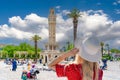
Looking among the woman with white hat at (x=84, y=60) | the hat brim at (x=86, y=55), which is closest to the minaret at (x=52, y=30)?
the woman with white hat at (x=84, y=60)

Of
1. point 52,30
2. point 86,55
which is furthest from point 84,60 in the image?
point 52,30

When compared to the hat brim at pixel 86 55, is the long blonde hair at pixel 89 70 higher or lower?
lower

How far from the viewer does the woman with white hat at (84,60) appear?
3738mm

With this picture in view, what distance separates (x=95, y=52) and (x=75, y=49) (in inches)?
8.7

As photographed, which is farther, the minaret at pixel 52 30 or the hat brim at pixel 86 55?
the minaret at pixel 52 30

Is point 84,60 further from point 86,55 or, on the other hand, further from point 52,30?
point 52,30

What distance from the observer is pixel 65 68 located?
13.2 feet

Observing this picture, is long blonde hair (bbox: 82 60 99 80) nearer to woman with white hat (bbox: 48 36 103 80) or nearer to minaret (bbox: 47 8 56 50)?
woman with white hat (bbox: 48 36 103 80)

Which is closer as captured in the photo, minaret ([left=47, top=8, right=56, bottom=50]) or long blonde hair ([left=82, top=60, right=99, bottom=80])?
long blonde hair ([left=82, top=60, right=99, bottom=80])

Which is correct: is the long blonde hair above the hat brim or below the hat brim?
below

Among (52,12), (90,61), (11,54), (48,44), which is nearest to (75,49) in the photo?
(90,61)

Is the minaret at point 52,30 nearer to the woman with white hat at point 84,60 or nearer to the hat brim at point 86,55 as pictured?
Result: the woman with white hat at point 84,60

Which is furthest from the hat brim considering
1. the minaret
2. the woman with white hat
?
the minaret

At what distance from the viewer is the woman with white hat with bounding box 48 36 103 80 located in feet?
12.3
